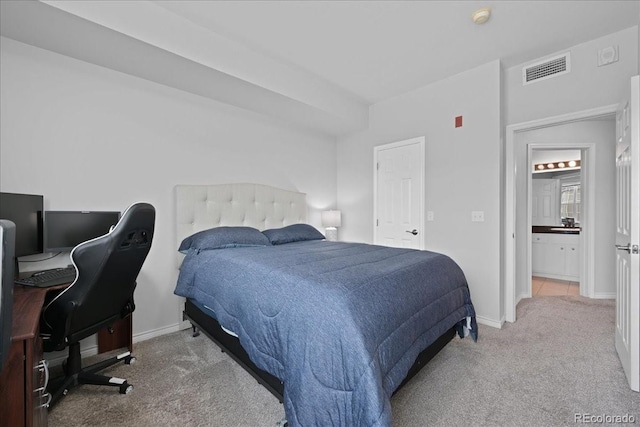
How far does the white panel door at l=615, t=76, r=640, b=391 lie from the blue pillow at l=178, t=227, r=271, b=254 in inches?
116

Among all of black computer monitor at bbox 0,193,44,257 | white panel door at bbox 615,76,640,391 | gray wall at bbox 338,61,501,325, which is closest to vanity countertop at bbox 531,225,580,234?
gray wall at bbox 338,61,501,325

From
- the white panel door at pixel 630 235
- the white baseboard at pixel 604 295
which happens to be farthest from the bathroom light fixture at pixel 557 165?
the white panel door at pixel 630 235

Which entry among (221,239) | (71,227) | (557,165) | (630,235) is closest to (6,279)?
(71,227)

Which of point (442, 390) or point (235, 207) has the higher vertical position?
point (235, 207)

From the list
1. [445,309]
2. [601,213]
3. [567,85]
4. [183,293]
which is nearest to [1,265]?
[183,293]

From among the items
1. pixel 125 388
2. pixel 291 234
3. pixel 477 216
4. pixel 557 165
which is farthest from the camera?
pixel 557 165

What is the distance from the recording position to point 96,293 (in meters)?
1.70

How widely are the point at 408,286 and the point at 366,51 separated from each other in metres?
2.28

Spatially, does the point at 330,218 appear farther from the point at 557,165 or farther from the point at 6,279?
the point at 557,165

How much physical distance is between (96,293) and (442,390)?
2287 millimetres

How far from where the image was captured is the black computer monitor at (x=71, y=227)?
2133 millimetres

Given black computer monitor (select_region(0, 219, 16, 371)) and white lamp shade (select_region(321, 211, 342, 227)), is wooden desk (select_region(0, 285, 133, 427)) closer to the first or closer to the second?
black computer monitor (select_region(0, 219, 16, 371))

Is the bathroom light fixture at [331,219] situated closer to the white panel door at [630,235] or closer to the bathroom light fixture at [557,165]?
the white panel door at [630,235]

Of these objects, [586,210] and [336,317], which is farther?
[586,210]
